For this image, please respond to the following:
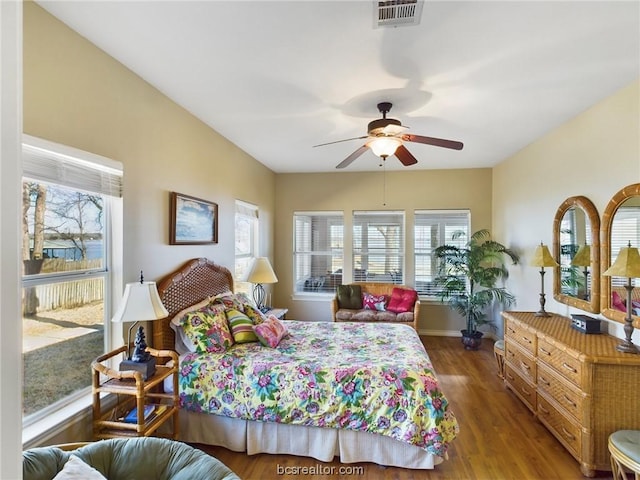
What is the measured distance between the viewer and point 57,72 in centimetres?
179

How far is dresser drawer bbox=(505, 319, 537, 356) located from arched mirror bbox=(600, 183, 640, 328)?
22.7 inches

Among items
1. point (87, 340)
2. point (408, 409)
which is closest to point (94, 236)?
point (87, 340)

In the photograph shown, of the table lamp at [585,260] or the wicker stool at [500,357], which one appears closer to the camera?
the table lamp at [585,260]

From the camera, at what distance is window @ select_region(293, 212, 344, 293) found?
5.77m

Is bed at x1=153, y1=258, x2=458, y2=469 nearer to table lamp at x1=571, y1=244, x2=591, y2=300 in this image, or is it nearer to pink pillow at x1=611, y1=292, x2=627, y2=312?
pink pillow at x1=611, y1=292, x2=627, y2=312

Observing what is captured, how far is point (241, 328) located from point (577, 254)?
3.21 metres

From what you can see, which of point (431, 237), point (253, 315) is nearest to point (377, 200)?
point (431, 237)

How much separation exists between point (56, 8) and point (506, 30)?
8.04 feet

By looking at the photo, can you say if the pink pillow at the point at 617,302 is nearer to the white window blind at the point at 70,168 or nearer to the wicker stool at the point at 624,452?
the wicker stool at the point at 624,452

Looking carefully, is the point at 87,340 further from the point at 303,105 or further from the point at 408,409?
the point at 303,105

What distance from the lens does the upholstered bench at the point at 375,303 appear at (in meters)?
4.66

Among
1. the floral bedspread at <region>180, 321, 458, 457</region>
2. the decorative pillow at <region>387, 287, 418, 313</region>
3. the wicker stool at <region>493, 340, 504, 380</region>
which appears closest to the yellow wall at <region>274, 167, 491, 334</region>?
the decorative pillow at <region>387, 287, 418, 313</region>

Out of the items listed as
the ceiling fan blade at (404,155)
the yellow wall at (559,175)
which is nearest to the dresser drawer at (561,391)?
the yellow wall at (559,175)

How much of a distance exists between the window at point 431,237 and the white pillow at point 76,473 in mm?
4957
